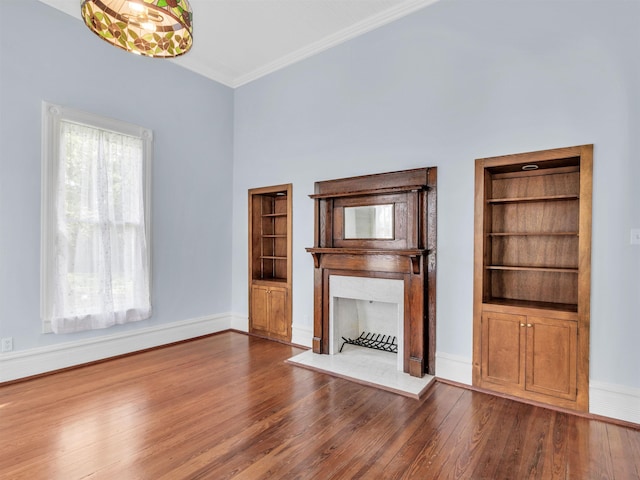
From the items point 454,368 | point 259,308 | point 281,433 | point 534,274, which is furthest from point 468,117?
point 259,308

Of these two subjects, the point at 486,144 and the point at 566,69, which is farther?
the point at 486,144

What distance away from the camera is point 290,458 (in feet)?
6.91

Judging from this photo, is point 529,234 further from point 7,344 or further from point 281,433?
point 7,344

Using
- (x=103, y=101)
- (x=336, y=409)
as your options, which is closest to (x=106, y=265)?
(x=103, y=101)

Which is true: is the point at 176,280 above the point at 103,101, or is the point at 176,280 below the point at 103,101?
below

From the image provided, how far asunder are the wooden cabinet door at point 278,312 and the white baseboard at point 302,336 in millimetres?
132

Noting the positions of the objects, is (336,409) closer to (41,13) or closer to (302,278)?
(302,278)

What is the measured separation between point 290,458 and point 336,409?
2.31ft

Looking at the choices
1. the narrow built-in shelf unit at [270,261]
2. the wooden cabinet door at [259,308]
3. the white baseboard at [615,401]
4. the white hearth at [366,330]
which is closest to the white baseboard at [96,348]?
the wooden cabinet door at [259,308]

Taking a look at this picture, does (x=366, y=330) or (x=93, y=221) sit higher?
(x=93, y=221)

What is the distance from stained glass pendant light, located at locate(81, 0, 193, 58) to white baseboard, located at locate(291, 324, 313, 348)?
3301 mm

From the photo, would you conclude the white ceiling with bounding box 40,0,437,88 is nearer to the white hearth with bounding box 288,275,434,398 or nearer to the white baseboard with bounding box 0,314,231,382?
the white hearth with bounding box 288,275,434,398

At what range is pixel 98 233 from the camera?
12.2ft

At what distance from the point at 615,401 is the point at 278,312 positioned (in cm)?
349
